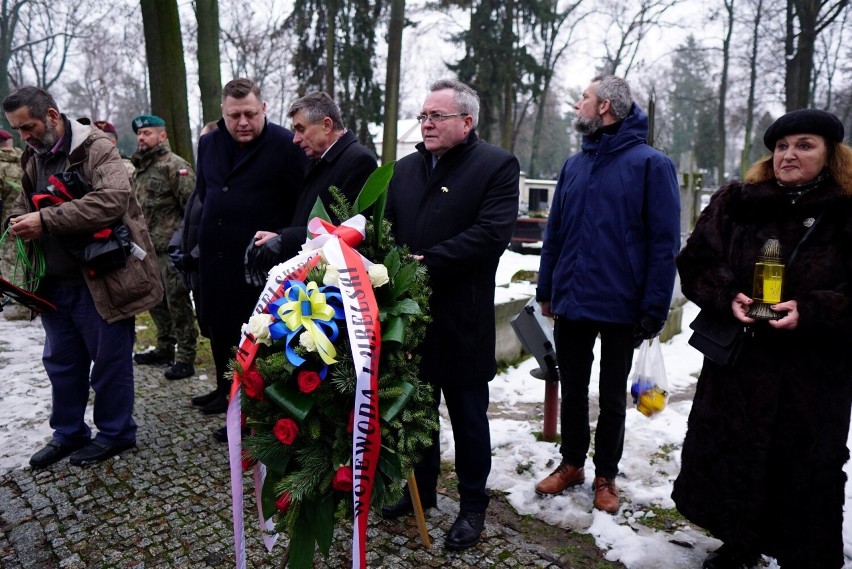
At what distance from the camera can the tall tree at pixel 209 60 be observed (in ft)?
28.8

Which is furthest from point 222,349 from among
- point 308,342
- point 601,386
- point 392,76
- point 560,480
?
point 392,76

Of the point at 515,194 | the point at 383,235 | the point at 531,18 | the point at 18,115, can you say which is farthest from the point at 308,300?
the point at 531,18

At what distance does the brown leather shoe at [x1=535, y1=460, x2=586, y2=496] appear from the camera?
3461 mm

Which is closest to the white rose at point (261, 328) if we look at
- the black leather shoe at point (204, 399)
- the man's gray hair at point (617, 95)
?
the man's gray hair at point (617, 95)

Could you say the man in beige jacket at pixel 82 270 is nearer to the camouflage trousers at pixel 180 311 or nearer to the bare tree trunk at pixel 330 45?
the camouflage trousers at pixel 180 311

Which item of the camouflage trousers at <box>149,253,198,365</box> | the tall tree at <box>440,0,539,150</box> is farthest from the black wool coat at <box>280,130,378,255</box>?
the tall tree at <box>440,0,539,150</box>

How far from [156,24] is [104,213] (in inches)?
200

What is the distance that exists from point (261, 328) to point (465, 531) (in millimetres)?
1390

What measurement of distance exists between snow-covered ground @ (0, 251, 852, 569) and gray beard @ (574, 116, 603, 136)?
6.31 feet

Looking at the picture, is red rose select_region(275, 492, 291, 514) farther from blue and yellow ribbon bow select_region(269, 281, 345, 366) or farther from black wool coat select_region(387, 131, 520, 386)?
black wool coat select_region(387, 131, 520, 386)

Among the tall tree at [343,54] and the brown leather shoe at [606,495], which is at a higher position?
the tall tree at [343,54]

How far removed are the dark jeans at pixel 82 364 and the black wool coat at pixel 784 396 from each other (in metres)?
3.18

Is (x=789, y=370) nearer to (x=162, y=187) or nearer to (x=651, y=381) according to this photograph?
(x=651, y=381)

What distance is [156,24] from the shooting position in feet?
25.1
